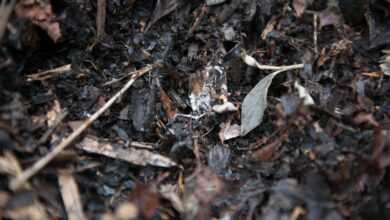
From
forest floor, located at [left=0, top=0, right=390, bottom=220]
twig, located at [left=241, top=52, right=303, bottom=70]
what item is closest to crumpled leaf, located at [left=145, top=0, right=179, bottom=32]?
forest floor, located at [left=0, top=0, right=390, bottom=220]

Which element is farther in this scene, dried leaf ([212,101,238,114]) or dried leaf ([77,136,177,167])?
dried leaf ([212,101,238,114])

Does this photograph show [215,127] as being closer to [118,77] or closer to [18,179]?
[118,77]

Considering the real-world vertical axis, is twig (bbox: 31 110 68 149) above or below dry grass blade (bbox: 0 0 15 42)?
below

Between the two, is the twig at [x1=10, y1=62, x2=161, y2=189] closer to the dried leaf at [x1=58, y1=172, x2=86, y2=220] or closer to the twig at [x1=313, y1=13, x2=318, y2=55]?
the dried leaf at [x1=58, y1=172, x2=86, y2=220]

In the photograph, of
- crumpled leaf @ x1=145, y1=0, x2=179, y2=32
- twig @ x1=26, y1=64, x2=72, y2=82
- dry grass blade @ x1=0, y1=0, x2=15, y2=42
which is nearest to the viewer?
dry grass blade @ x1=0, y1=0, x2=15, y2=42

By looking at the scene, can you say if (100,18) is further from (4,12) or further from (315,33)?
(315,33)
